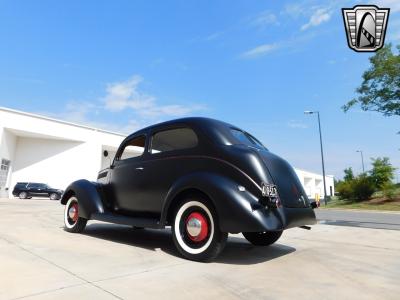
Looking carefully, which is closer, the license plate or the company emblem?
the license plate

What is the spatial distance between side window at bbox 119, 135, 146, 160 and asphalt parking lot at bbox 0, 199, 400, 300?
1.35 metres

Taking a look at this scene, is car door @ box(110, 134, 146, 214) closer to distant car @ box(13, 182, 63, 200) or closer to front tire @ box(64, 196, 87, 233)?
front tire @ box(64, 196, 87, 233)

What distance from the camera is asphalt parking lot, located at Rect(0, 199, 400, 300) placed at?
260 centimetres

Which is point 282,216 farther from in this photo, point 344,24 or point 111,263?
point 344,24

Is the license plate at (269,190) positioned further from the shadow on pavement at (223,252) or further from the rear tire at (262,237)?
the rear tire at (262,237)

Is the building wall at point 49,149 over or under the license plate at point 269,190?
over

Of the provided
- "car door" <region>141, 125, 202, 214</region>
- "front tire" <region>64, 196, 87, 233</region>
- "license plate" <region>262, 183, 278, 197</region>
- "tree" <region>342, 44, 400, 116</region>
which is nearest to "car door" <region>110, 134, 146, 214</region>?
"car door" <region>141, 125, 202, 214</region>

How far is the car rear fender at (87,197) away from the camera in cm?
507

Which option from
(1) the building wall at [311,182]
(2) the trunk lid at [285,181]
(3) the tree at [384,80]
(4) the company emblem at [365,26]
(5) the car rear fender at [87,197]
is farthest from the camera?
(1) the building wall at [311,182]

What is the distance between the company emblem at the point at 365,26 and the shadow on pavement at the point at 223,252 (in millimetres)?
4699

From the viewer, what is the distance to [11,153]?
30.6 metres

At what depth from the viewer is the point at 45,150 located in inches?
1287

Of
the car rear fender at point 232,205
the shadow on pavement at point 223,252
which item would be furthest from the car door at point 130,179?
the car rear fender at point 232,205

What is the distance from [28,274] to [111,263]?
82 cm
